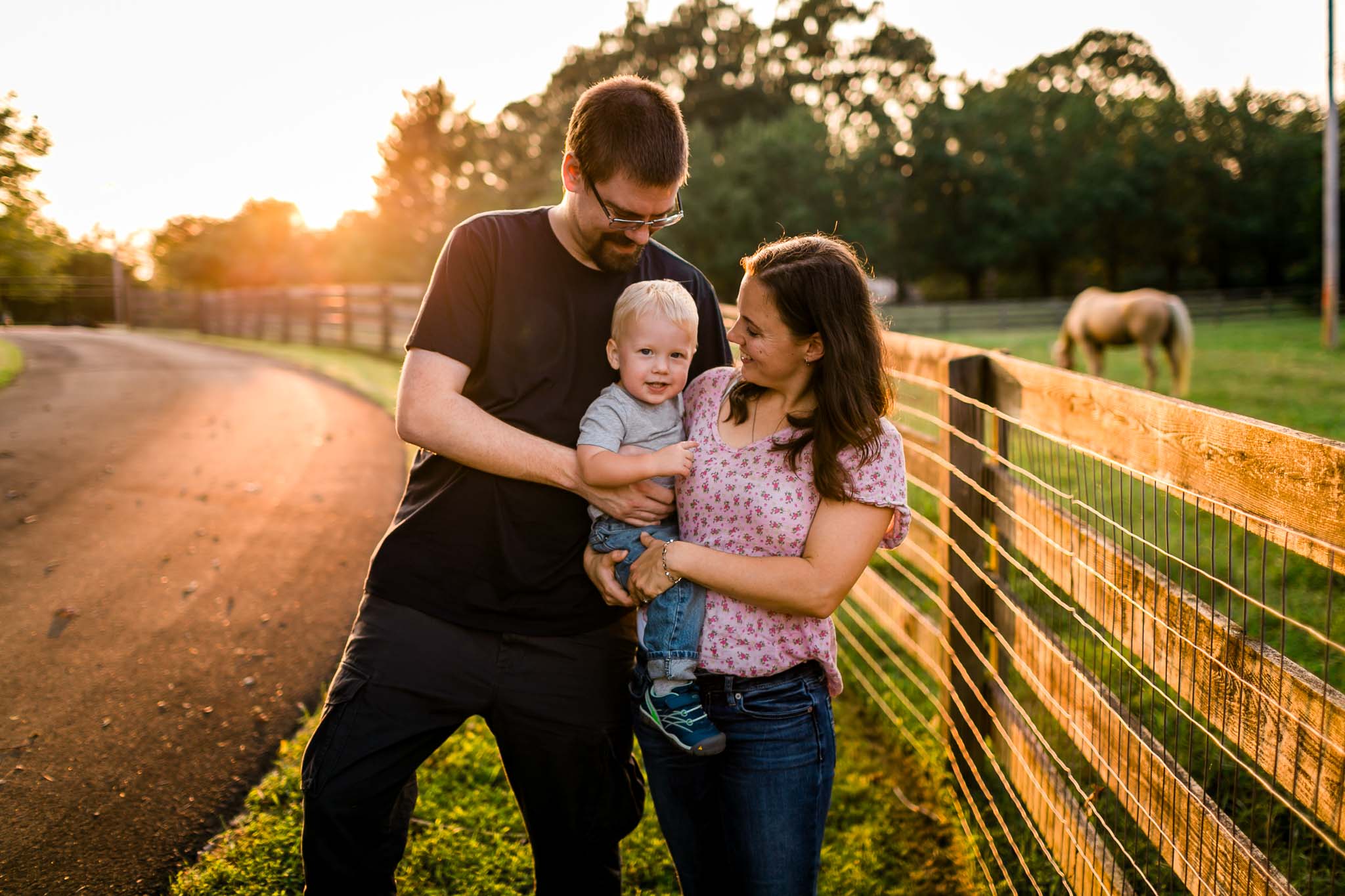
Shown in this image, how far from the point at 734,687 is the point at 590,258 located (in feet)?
3.55

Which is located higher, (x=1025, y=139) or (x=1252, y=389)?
(x=1025, y=139)

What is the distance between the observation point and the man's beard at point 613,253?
7.68 feet

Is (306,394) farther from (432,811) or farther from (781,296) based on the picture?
(781,296)

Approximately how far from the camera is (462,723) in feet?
7.67

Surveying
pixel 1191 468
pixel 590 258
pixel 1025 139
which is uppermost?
pixel 1025 139

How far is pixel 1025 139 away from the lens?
1807 inches

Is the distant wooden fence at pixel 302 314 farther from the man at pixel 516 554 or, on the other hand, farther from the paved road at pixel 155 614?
the man at pixel 516 554

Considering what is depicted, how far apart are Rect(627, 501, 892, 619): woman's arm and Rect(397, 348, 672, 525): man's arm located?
22 cm

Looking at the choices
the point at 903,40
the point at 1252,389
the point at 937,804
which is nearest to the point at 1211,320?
the point at 903,40

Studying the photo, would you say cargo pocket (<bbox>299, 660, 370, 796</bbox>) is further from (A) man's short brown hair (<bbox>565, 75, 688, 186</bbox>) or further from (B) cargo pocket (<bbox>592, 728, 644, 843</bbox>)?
(A) man's short brown hair (<bbox>565, 75, 688, 186</bbox>)

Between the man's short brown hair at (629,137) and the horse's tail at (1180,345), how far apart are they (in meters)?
13.0

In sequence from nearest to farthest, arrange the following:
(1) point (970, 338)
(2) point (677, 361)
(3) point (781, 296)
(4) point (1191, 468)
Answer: (4) point (1191, 468), (3) point (781, 296), (2) point (677, 361), (1) point (970, 338)

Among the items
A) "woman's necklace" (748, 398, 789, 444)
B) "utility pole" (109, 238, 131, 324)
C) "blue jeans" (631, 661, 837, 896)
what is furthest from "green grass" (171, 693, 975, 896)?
"utility pole" (109, 238, 131, 324)

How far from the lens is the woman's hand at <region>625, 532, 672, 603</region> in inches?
83.7
